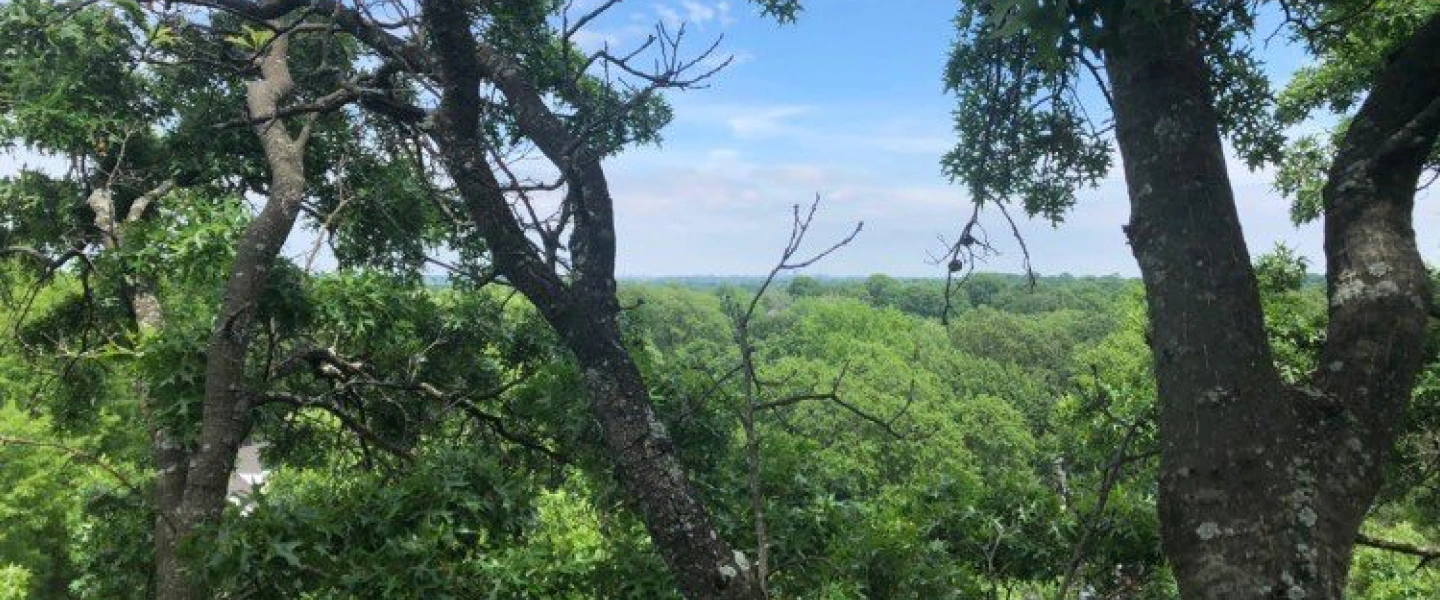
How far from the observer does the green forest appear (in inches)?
99.4

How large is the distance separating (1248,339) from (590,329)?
272cm

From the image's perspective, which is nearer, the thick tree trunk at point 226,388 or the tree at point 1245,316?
the tree at point 1245,316

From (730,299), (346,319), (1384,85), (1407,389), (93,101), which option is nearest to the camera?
(730,299)

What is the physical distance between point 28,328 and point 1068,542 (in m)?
10.6

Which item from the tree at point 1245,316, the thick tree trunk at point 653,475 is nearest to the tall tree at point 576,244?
the thick tree trunk at point 653,475

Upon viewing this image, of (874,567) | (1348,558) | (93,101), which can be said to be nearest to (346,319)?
(93,101)

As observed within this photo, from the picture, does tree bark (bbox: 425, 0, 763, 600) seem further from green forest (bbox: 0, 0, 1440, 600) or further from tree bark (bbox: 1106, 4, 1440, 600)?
tree bark (bbox: 1106, 4, 1440, 600)

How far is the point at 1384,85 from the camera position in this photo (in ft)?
9.36

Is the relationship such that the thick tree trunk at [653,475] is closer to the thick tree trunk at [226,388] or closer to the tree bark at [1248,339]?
the tree bark at [1248,339]

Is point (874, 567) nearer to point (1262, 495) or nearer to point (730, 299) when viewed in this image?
point (1262, 495)

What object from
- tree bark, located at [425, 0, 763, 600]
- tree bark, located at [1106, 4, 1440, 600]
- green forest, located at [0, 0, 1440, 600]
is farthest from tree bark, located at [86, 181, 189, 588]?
tree bark, located at [1106, 4, 1440, 600]

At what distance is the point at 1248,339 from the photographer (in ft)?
8.25

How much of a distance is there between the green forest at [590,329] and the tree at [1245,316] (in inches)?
0.4

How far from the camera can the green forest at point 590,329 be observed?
99.4 inches
